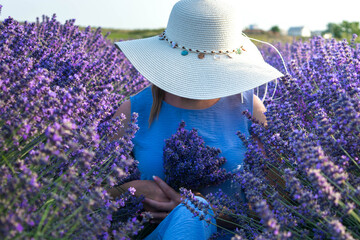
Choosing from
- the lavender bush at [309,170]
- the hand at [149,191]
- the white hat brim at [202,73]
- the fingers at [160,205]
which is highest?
the white hat brim at [202,73]

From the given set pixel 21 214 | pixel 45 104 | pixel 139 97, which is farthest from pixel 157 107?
pixel 21 214

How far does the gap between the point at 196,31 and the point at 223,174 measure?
0.75m

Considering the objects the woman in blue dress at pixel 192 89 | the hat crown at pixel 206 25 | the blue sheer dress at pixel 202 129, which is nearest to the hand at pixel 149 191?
the woman in blue dress at pixel 192 89

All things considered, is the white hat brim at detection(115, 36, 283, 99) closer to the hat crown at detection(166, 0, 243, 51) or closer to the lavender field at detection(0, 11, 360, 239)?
the hat crown at detection(166, 0, 243, 51)

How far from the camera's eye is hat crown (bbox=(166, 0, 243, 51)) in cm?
204

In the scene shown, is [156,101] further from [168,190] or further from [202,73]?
[168,190]

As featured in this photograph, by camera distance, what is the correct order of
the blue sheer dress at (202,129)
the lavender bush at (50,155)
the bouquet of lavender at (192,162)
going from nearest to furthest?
1. the lavender bush at (50,155)
2. the bouquet of lavender at (192,162)
3. the blue sheer dress at (202,129)

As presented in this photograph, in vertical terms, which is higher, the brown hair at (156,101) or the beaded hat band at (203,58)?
the beaded hat band at (203,58)

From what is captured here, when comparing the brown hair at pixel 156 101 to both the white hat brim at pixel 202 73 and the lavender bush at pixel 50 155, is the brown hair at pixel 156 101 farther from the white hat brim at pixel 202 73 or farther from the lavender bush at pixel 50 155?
the lavender bush at pixel 50 155

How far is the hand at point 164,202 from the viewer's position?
202cm

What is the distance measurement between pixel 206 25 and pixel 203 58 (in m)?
0.17

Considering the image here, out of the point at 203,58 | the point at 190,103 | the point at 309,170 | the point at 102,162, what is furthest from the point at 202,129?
the point at 309,170

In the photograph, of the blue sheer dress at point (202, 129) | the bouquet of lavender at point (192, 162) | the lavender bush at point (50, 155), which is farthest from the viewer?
the blue sheer dress at point (202, 129)

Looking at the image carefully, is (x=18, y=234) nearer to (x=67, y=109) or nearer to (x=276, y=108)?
(x=67, y=109)
